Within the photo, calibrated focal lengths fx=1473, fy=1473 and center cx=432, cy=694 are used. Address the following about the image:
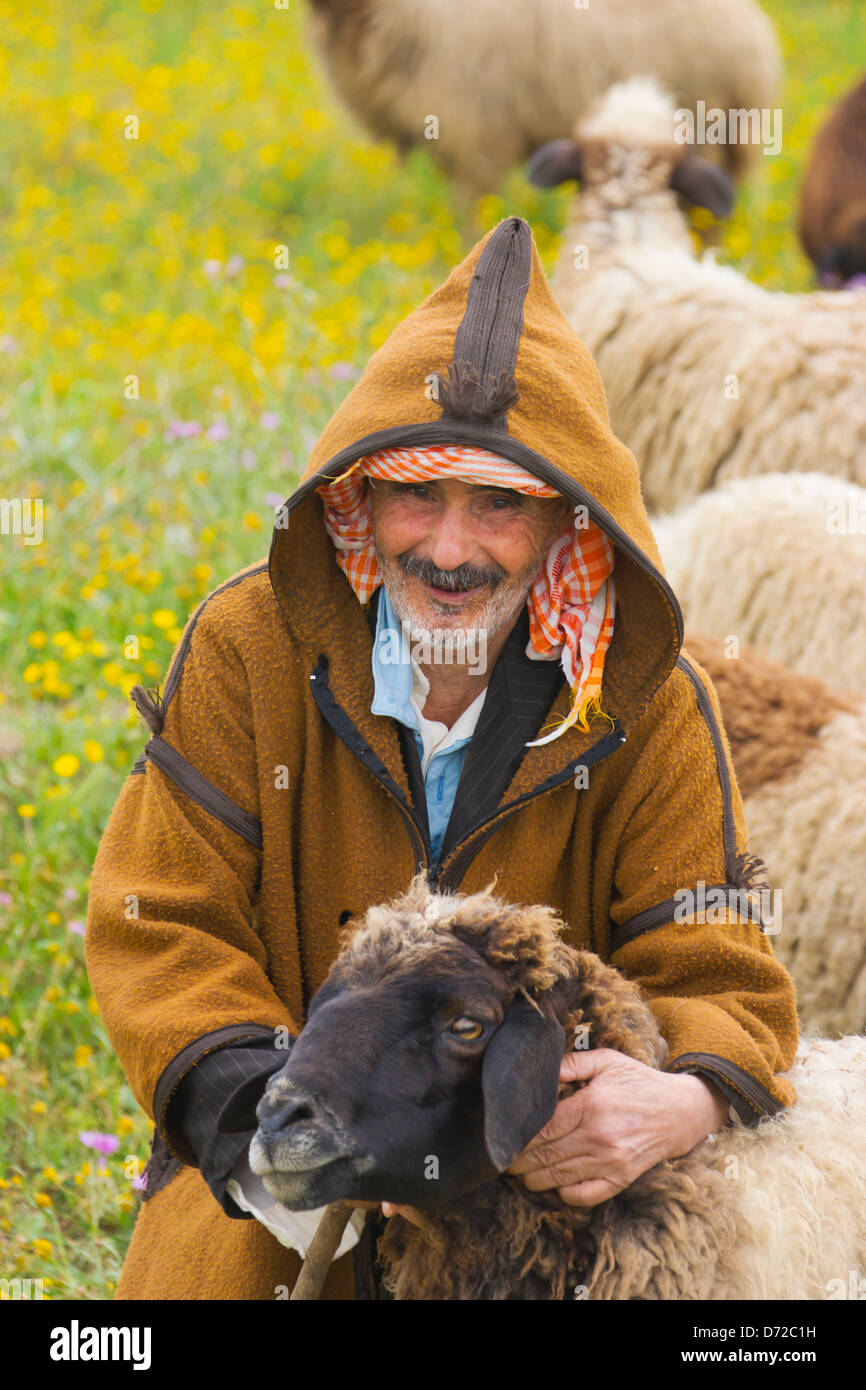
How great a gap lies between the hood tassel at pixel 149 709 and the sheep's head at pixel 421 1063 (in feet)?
1.95

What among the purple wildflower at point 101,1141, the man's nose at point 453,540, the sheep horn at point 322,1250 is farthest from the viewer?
the purple wildflower at point 101,1141

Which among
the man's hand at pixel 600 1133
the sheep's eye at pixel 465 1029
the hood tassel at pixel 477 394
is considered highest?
the hood tassel at pixel 477 394

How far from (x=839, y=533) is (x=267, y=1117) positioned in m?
3.04

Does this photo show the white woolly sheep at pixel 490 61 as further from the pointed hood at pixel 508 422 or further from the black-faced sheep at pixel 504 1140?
the black-faced sheep at pixel 504 1140

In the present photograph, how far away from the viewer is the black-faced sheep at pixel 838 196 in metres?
8.09

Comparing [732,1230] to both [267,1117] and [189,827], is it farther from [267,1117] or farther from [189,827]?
[189,827]

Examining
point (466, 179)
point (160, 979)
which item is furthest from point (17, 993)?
point (466, 179)

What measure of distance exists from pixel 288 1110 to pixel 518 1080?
11.5 inches

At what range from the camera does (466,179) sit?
839cm

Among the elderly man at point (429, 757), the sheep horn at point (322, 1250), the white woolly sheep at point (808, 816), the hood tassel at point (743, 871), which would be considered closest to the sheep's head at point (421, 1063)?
the sheep horn at point (322, 1250)

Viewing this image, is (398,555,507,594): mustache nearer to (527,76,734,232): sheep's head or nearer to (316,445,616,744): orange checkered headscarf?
(316,445,616,744): orange checkered headscarf

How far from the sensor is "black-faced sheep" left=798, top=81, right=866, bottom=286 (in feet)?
26.5

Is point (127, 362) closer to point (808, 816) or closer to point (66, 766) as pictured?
point (66, 766)

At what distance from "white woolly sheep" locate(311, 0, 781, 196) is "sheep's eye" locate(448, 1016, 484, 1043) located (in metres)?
7.05
